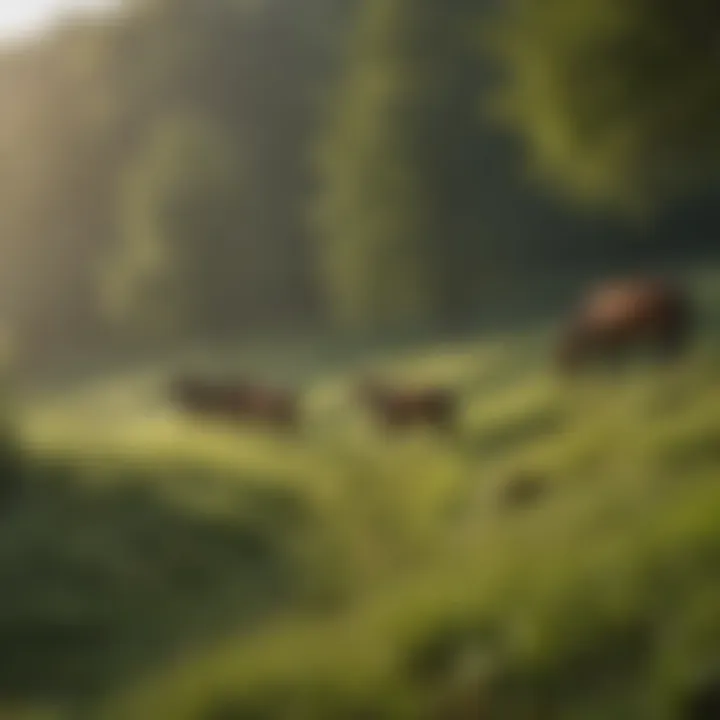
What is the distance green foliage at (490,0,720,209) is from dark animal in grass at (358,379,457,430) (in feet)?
1.20

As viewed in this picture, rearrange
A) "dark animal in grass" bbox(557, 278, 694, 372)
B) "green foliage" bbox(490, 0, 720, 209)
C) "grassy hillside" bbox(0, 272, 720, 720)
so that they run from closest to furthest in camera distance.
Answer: "grassy hillside" bbox(0, 272, 720, 720)
"dark animal in grass" bbox(557, 278, 694, 372)
"green foliage" bbox(490, 0, 720, 209)

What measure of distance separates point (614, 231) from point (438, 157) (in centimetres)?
28

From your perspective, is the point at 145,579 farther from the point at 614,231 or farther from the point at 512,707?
the point at 614,231

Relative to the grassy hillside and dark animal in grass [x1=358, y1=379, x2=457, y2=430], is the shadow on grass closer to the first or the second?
the grassy hillside

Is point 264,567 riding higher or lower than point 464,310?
lower

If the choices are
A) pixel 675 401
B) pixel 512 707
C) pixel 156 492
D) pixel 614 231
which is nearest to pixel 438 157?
pixel 614 231

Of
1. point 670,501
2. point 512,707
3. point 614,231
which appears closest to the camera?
point 512,707

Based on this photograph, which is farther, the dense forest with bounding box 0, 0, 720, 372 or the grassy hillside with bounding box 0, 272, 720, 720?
the dense forest with bounding box 0, 0, 720, 372

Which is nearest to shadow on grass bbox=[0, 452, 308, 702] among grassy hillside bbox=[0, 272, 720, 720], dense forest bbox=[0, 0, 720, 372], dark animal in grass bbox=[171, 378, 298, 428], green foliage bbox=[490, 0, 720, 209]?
grassy hillside bbox=[0, 272, 720, 720]

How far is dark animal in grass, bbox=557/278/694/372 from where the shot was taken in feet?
6.02

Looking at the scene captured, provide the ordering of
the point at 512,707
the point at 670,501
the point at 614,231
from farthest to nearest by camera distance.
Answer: the point at 614,231 < the point at 670,501 < the point at 512,707

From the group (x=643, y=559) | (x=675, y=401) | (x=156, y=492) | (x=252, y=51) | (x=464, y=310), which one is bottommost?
(x=643, y=559)

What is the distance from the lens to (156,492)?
1.79m

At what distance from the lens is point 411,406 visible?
1.84 meters
